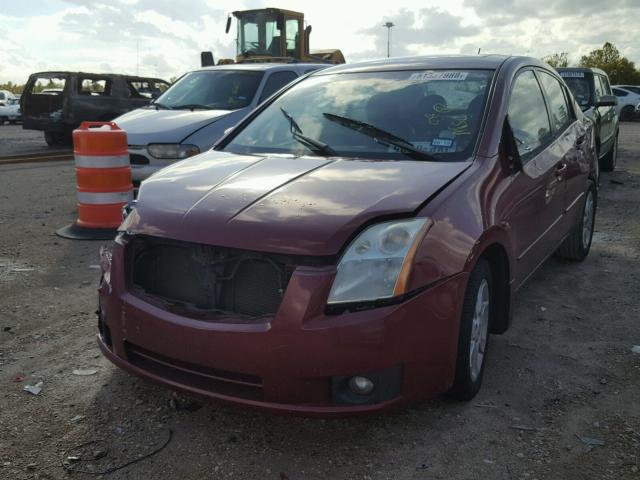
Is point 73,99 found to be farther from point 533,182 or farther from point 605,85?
point 533,182

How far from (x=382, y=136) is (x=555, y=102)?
5.93 feet

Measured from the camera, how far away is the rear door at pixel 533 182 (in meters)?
3.44

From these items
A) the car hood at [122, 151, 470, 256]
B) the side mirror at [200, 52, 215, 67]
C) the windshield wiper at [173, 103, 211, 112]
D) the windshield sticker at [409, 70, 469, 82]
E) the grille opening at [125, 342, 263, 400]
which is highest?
the side mirror at [200, 52, 215, 67]

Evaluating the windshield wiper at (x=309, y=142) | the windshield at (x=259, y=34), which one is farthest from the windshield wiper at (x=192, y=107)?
the windshield at (x=259, y=34)

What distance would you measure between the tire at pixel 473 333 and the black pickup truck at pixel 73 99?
549 inches

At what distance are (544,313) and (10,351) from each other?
3.32 m

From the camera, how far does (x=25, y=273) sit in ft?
16.7

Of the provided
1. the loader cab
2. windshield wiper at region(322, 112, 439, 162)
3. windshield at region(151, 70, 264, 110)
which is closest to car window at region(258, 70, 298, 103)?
windshield at region(151, 70, 264, 110)

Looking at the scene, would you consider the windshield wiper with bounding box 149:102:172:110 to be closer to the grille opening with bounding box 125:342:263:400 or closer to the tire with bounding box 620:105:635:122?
the grille opening with bounding box 125:342:263:400

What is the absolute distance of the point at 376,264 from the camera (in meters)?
2.46

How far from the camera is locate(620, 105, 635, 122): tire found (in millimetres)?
29562

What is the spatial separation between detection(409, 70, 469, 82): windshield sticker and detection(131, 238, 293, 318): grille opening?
1779 mm

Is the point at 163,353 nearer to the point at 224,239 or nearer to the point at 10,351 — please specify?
the point at 224,239

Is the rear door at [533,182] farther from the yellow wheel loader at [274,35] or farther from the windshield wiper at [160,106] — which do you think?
the yellow wheel loader at [274,35]
